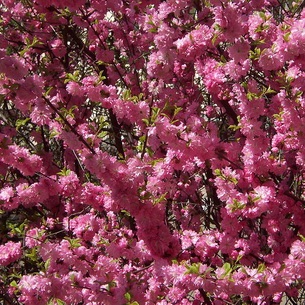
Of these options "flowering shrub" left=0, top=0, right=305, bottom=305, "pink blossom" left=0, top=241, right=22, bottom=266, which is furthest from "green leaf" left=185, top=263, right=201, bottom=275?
"pink blossom" left=0, top=241, right=22, bottom=266

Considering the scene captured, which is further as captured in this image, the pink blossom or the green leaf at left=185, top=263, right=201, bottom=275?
the pink blossom

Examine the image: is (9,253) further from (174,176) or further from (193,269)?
(193,269)

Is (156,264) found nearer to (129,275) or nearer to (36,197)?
(129,275)

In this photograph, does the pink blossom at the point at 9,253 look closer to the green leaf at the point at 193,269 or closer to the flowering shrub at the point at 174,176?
the flowering shrub at the point at 174,176

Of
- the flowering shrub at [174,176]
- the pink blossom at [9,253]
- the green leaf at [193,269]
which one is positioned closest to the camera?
the green leaf at [193,269]

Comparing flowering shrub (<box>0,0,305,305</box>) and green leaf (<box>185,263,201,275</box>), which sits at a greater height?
flowering shrub (<box>0,0,305,305</box>)

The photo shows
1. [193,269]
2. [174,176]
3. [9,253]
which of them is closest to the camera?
[193,269]

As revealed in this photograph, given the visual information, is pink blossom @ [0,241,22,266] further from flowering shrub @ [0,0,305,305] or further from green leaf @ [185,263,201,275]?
green leaf @ [185,263,201,275]

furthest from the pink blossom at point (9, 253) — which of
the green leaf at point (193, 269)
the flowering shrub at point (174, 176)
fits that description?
the green leaf at point (193, 269)

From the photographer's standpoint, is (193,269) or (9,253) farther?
(9,253)

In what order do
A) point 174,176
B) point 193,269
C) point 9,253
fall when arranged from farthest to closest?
point 174,176 → point 9,253 → point 193,269

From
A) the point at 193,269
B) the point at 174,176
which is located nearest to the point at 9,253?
the point at 174,176

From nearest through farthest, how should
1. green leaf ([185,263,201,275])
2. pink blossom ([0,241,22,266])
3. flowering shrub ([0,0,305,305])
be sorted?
green leaf ([185,263,201,275]) < flowering shrub ([0,0,305,305]) < pink blossom ([0,241,22,266])

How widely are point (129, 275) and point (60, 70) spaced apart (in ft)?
7.43
